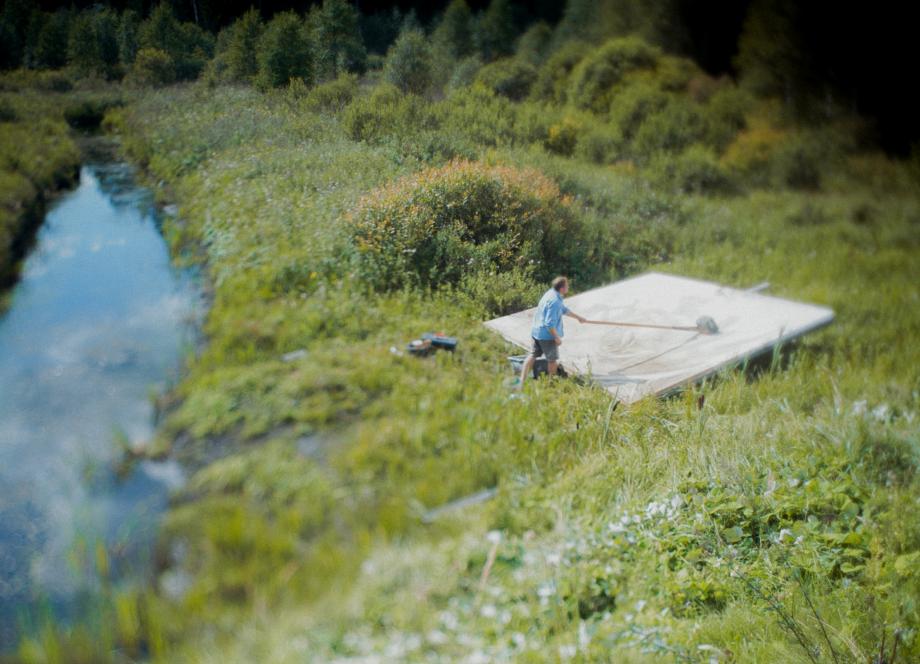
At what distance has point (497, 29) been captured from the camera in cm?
352

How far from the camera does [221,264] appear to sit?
8.89 feet

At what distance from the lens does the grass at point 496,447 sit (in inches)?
64.3

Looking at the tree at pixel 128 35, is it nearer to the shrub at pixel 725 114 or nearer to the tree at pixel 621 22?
the tree at pixel 621 22

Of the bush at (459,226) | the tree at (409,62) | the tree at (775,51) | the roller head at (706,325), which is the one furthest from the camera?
the roller head at (706,325)

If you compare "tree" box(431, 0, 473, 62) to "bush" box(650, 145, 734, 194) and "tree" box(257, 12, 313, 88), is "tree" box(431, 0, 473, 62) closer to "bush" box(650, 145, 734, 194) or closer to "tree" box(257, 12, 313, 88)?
"tree" box(257, 12, 313, 88)

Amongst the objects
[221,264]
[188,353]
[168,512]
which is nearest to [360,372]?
[188,353]

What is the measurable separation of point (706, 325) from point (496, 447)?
1.94 metres

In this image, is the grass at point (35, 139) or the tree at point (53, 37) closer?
the grass at point (35, 139)

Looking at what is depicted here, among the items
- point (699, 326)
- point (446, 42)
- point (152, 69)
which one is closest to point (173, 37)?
point (152, 69)

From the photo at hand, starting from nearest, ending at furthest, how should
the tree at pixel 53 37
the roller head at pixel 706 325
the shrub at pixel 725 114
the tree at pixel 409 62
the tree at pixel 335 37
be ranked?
the shrub at pixel 725 114 < the tree at pixel 53 37 < the tree at pixel 335 37 < the tree at pixel 409 62 < the roller head at pixel 706 325

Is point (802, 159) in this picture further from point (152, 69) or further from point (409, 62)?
point (152, 69)

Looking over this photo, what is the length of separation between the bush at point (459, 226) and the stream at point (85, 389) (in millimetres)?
813

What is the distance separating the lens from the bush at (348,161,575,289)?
289 cm

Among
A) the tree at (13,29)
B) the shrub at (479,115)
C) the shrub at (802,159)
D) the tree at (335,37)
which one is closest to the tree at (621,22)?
the shrub at (479,115)
